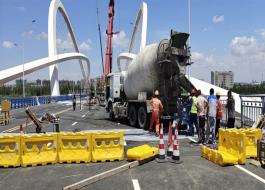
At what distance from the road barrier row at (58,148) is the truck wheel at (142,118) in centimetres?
689

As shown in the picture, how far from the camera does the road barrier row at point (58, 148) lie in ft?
30.8

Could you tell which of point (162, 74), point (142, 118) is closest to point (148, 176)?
point (162, 74)

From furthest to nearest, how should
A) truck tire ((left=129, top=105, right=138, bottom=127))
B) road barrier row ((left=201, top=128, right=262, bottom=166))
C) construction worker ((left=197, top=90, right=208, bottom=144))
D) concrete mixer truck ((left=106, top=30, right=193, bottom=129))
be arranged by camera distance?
truck tire ((left=129, top=105, right=138, bottom=127)) < concrete mixer truck ((left=106, top=30, right=193, bottom=129)) < construction worker ((left=197, top=90, right=208, bottom=144)) < road barrier row ((left=201, top=128, right=262, bottom=166))

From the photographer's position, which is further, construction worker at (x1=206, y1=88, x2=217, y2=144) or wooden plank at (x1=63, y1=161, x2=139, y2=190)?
construction worker at (x1=206, y1=88, x2=217, y2=144)

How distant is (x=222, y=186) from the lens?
7188 millimetres

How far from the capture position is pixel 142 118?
57.0ft

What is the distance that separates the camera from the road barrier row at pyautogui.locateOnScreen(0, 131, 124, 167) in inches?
369

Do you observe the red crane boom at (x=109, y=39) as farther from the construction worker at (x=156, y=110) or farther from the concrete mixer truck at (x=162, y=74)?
the construction worker at (x=156, y=110)

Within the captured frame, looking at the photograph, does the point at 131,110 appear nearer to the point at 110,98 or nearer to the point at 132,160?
the point at 110,98

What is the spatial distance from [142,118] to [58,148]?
812cm

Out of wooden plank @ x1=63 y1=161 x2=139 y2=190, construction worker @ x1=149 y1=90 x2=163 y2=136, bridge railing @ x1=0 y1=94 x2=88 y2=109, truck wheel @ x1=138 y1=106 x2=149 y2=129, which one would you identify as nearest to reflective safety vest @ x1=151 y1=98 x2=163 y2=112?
construction worker @ x1=149 y1=90 x2=163 y2=136

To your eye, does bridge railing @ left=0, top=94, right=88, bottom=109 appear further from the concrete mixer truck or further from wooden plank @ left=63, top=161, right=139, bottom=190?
wooden plank @ left=63, top=161, right=139, bottom=190

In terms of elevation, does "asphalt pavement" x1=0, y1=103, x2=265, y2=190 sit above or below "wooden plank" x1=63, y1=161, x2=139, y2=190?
below

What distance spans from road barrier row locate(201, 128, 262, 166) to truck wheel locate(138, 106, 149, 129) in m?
6.45
